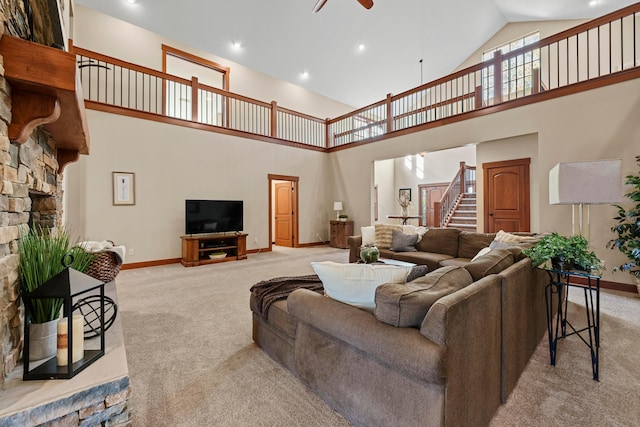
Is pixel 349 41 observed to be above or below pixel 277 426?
above

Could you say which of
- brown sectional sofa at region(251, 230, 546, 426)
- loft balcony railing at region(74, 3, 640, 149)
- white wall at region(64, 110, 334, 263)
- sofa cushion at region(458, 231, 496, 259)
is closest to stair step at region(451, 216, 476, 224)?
loft balcony railing at region(74, 3, 640, 149)

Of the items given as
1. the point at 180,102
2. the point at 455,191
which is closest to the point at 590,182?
the point at 180,102

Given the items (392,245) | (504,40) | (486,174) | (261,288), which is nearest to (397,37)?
(504,40)

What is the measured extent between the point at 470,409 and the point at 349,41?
25.1 ft

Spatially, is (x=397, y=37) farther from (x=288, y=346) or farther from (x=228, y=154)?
(x=288, y=346)

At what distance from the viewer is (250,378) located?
6.21ft

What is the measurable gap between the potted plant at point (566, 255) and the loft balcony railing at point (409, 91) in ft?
10.6

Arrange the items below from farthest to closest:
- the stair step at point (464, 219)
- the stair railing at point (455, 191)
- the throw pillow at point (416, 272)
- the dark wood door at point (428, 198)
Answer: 1. the dark wood door at point (428, 198)
2. the stair railing at point (455, 191)
3. the stair step at point (464, 219)
4. the throw pillow at point (416, 272)

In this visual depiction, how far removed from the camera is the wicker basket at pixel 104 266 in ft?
9.04

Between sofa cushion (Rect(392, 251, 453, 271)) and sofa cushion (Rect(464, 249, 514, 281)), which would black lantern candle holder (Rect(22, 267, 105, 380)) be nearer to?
sofa cushion (Rect(464, 249, 514, 281))

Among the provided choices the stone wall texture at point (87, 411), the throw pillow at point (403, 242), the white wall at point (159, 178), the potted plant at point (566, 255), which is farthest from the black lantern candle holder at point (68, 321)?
the white wall at point (159, 178)

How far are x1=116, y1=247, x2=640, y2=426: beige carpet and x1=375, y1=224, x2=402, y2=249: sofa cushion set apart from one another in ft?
7.87

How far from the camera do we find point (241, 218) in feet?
20.4

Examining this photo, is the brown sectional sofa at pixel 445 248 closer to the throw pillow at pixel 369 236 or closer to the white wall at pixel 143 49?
the throw pillow at pixel 369 236
